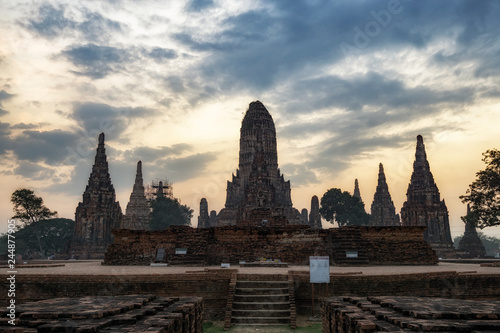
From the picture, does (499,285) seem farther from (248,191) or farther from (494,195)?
(248,191)

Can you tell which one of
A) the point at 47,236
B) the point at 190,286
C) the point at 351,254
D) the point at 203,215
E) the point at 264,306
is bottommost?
the point at 264,306

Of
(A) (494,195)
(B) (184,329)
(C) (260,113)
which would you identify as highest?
(C) (260,113)

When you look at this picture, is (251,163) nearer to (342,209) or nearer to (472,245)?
(342,209)

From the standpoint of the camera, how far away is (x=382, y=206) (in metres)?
60.2

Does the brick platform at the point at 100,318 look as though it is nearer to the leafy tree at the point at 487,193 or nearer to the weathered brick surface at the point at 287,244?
the weathered brick surface at the point at 287,244

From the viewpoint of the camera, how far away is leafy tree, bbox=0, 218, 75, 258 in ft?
163

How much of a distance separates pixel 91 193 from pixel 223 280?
114 feet

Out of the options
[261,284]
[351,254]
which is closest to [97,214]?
[351,254]

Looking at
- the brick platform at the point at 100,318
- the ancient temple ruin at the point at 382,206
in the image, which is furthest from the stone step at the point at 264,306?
the ancient temple ruin at the point at 382,206

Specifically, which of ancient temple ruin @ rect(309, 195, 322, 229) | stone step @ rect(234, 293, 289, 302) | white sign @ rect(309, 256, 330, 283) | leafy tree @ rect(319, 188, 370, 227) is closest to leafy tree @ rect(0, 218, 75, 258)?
ancient temple ruin @ rect(309, 195, 322, 229)

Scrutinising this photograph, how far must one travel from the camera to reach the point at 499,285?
12.0 m

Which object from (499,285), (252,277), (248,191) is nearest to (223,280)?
(252,277)

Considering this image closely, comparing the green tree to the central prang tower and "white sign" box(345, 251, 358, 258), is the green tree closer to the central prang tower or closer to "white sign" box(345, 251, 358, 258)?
the central prang tower

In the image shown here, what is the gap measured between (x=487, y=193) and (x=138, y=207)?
143 ft
